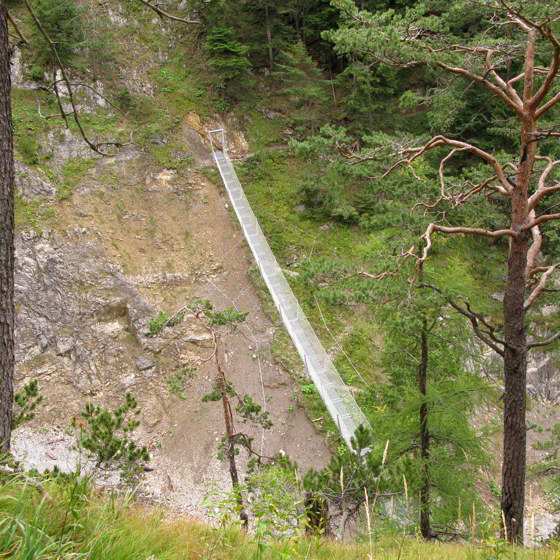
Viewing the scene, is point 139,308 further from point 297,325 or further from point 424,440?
point 424,440

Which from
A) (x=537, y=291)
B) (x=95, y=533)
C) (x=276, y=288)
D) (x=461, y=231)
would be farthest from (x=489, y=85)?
(x=276, y=288)

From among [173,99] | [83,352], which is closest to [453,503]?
[83,352]

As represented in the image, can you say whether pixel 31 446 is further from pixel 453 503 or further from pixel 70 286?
pixel 453 503

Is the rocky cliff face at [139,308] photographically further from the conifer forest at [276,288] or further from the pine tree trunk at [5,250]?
the pine tree trunk at [5,250]

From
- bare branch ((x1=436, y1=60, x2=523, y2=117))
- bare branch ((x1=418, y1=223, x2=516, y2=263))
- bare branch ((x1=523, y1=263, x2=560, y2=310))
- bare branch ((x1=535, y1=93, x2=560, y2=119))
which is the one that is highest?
bare branch ((x1=436, y1=60, x2=523, y2=117))

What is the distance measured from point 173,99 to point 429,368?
682 inches

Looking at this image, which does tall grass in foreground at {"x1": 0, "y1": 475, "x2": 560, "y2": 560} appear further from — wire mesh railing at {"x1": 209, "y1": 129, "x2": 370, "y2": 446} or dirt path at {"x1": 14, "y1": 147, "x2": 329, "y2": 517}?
dirt path at {"x1": 14, "y1": 147, "x2": 329, "y2": 517}

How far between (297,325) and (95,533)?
41.6ft

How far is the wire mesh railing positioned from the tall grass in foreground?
332 inches

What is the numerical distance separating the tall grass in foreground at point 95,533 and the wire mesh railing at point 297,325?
27.7ft

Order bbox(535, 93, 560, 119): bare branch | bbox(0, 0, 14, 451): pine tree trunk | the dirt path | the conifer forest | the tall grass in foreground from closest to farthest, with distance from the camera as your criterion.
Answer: the tall grass in foreground < bbox(0, 0, 14, 451): pine tree trunk < the conifer forest < bbox(535, 93, 560, 119): bare branch < the dirt path

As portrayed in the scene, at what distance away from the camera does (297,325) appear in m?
14.9

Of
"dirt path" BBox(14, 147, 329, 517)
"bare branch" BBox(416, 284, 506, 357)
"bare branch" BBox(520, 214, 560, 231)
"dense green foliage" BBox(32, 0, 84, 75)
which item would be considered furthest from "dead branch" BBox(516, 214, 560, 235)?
"dense green foliage" BBox(32, 0, 84, 75)

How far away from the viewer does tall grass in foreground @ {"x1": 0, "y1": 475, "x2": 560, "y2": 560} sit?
214cm
